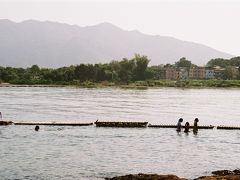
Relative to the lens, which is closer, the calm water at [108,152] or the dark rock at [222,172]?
the dark rock at [222,172]

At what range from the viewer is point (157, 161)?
36688 millimetres

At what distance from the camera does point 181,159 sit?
3766 cm

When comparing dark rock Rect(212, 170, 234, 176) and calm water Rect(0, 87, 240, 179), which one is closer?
Answer: dark rock Rect(212, 170, 234, 176)

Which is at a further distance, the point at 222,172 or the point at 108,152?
the point at 108,152

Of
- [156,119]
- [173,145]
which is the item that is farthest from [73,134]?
[156,119]

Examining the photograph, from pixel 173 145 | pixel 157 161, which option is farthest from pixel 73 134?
pixel 157 161

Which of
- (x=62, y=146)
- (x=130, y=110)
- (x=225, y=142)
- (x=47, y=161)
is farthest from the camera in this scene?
(x=130, y=110)

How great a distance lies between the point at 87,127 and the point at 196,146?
58.4 ft

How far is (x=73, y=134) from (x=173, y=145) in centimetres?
1335

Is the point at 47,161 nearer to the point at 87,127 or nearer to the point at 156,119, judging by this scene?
the point at 87,127

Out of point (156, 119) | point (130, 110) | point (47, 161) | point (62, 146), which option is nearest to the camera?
point (47, 161)

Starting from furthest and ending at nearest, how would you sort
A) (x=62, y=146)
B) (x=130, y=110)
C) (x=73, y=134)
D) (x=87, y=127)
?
(x=130, y=110), (x=87, y=127), (x=73, y=134), (x=62, y=146)

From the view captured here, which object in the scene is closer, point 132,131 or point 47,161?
point 47,161

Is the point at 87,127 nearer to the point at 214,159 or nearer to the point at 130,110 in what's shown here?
the point at 214,159
